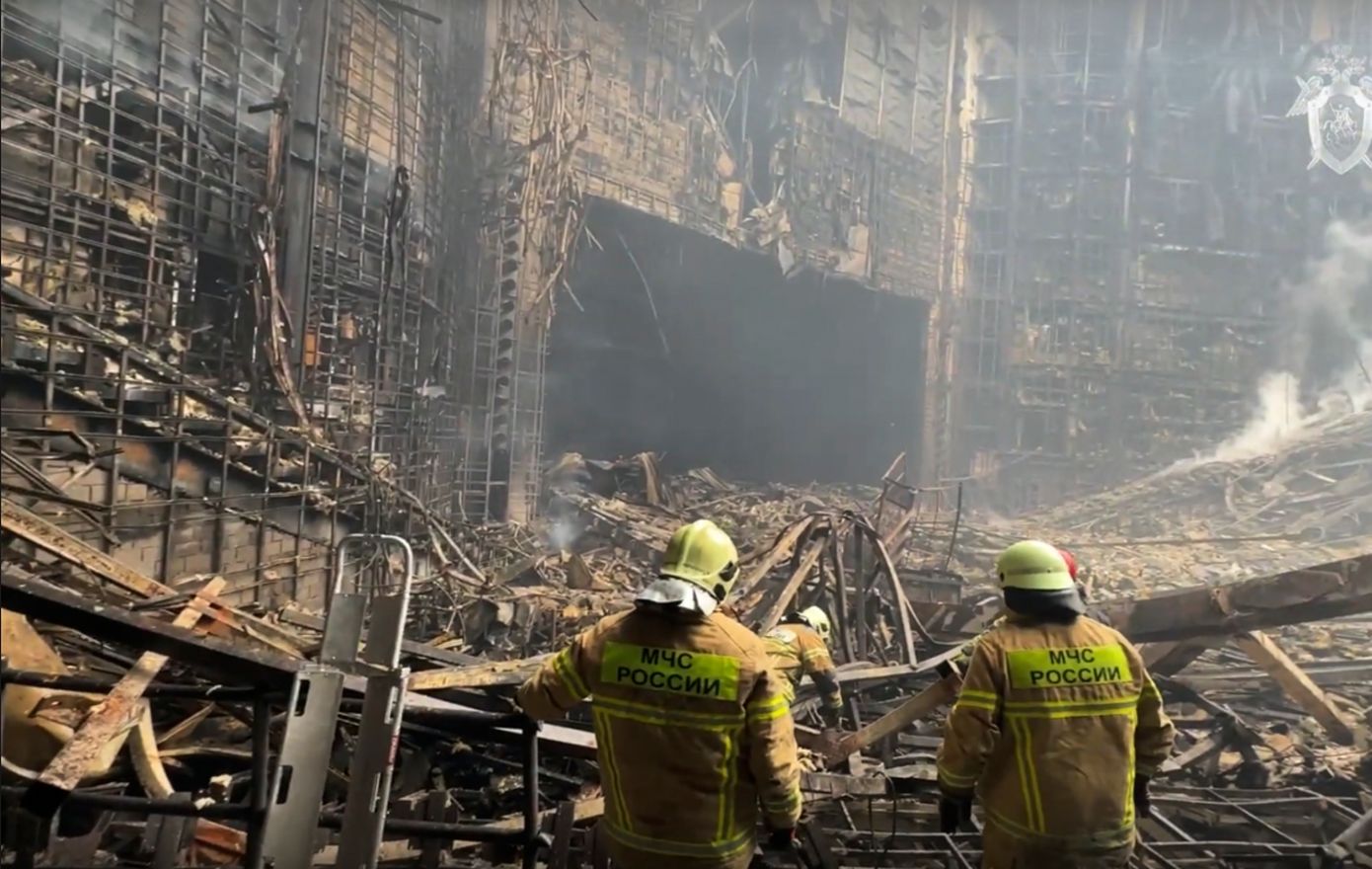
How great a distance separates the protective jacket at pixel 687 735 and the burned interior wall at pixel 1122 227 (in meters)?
10.5

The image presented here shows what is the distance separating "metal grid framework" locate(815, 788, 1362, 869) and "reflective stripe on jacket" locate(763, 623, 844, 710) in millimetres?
581

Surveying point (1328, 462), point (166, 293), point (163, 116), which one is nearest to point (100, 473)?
point (166, 293)

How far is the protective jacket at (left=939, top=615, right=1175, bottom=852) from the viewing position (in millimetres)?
2082

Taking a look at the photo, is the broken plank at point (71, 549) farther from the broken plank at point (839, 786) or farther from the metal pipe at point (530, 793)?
the broken plank at point (839, 786)

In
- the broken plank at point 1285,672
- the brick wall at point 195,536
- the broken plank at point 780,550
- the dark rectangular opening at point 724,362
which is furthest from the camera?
the dark rectangular opening at point 724,362

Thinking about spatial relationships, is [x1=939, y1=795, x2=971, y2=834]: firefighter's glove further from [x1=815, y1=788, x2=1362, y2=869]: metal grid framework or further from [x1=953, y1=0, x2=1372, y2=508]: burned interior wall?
[x1=953, y1=0, x2=1372, y2=508]: burned interior wall

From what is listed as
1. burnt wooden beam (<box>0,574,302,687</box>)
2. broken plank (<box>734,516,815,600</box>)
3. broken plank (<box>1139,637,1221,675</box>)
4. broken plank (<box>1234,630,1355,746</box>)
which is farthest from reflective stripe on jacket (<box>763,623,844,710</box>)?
broken plank (<box>1139,637,1221,675</box>)

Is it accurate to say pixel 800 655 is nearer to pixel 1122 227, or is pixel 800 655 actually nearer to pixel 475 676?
pixel 475 676

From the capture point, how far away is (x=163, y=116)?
9.59 ft

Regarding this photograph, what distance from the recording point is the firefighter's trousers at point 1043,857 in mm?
2100

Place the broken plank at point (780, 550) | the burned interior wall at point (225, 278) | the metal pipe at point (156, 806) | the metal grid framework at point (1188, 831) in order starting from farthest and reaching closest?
the broken plank at point (780, 550), the metal grid framework at point (1188, 831), the burned interior wall at point (225, 278), the metal pipe at point (156, 806)

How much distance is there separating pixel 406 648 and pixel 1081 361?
13.1 metres

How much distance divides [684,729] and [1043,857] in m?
1.07

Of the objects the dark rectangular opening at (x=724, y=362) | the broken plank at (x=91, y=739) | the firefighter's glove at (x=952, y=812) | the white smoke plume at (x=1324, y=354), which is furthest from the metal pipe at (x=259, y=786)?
the white smoke plume at (x=1324, y=354)
